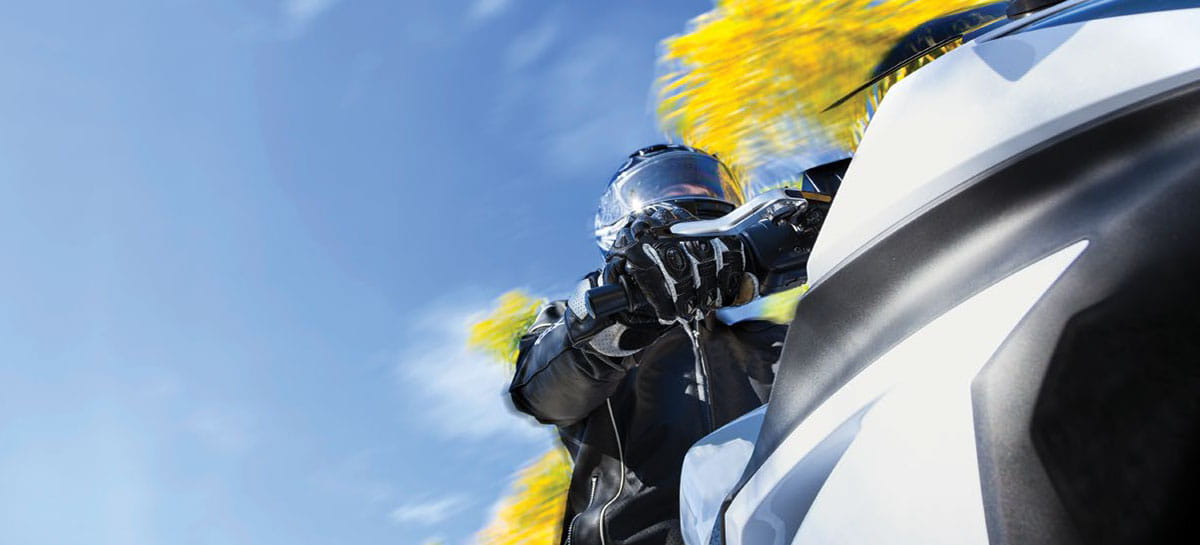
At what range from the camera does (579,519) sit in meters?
2.09

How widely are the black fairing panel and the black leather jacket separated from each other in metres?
1.28

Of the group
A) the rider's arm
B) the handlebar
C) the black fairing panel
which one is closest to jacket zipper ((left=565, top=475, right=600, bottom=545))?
the rider's arm

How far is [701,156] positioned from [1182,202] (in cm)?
211

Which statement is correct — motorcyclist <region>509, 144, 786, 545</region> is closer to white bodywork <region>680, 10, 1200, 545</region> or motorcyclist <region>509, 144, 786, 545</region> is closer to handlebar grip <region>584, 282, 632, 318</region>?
handlebar grip <region>584, 282, 632, 318</region>

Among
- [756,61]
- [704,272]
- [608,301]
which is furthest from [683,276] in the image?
[756,61]

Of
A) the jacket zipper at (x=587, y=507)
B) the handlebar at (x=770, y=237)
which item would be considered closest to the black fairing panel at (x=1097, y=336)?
the handlebar at (x=770, y=237)

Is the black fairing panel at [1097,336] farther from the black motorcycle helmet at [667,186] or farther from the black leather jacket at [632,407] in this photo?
the black motorcycle helmet at [667,186]

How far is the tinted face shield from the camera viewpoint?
2.50 metres

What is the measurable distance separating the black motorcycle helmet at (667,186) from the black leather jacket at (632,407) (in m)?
0.36

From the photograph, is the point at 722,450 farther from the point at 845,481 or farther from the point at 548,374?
the point at 548,374

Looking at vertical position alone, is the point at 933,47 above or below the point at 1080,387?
above

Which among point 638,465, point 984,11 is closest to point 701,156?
point 638,465

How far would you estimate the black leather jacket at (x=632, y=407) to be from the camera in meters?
1.99

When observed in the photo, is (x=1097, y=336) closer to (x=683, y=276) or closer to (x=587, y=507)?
(x=683, y=276)
